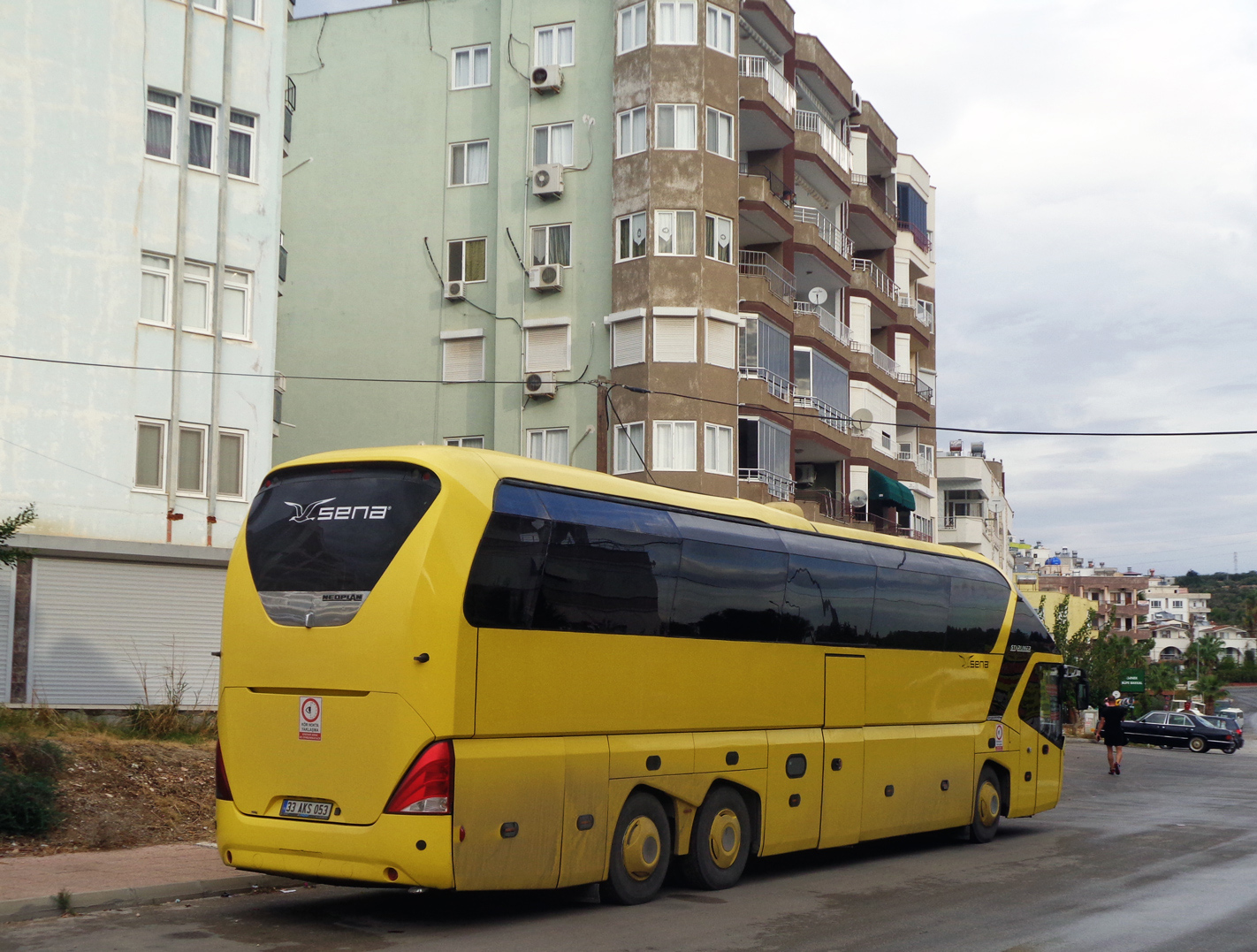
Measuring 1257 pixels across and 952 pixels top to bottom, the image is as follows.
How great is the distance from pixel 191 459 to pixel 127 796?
14.5 metres

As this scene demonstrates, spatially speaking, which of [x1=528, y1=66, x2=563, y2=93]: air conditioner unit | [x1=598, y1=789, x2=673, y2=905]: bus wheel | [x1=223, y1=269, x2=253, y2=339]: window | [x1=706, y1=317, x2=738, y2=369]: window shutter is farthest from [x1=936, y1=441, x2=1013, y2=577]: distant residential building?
[x1=598, y1=789, x2=673, y2=905]: bus wheel

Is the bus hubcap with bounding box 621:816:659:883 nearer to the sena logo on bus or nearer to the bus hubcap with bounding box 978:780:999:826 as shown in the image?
the sena logo on bus

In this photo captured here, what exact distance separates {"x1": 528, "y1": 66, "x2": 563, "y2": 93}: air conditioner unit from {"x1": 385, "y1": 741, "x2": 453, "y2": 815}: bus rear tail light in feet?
108

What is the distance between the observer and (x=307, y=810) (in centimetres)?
1098

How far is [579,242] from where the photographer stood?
40.2 metres

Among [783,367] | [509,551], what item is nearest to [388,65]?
[783,367]

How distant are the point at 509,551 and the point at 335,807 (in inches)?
92.3

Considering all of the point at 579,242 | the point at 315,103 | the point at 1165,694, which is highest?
the point at 315,103

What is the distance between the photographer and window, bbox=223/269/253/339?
30.4 meters

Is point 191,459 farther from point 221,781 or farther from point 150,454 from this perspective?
point 221,781

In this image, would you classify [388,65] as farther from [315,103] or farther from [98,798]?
[98,798]

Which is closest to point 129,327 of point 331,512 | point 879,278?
point 331,512

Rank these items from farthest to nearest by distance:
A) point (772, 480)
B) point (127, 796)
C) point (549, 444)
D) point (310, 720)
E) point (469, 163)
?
1. point (469, 163)
2. point (549, 444)
3. point (772, 480)
4. point (127, 796)
5. point (310, 720)

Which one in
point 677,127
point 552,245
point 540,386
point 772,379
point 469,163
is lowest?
point 540,386
